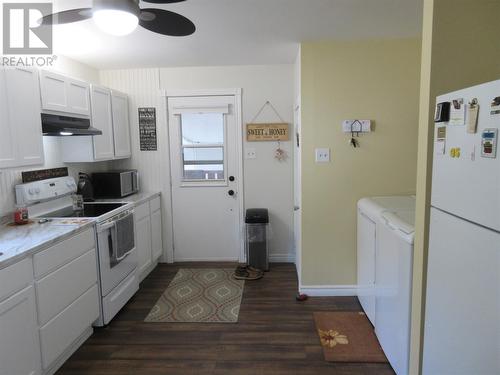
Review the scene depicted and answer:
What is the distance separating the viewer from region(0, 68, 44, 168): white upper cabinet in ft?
7.01

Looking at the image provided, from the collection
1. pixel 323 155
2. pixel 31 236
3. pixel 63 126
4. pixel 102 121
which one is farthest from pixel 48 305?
pixel 323 155

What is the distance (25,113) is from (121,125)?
1.44 meters

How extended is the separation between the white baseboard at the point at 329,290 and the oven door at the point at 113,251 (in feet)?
5.77

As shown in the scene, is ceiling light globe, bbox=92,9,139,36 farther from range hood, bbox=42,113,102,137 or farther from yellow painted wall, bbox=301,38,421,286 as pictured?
yellow painted wall, bbox=301,38,421,286

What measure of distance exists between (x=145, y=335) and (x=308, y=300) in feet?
5.00

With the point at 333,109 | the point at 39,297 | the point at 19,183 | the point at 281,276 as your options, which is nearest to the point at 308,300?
the point at 281,276

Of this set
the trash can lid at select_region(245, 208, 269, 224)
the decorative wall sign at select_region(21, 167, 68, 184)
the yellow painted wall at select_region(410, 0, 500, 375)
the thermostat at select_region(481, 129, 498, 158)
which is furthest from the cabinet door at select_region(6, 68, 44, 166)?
the thermostat at select_region(481, 129, 498, 158)

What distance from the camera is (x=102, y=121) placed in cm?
333

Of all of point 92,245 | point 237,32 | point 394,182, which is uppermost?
point 237,32

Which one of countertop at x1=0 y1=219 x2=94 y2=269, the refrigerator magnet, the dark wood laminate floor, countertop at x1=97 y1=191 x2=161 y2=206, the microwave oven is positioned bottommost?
the dark wood laminate floor

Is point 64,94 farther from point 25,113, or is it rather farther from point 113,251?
point 113,251

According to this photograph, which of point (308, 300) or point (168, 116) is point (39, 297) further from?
point (168, 116)

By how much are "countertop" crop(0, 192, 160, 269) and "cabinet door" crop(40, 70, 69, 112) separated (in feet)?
3.09

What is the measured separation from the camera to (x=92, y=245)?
8.25 feet
